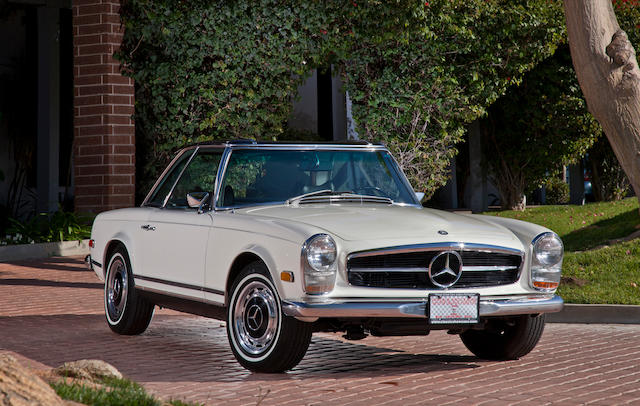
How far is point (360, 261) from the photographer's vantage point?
257 inches

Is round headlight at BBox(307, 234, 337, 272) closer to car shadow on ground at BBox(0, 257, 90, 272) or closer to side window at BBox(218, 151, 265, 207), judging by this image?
side window at BBox(218, 151, 265, 207)

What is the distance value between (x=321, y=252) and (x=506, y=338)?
6.52ft

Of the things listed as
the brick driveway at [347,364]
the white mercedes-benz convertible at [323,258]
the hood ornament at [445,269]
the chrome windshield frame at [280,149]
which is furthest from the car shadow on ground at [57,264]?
the hood ornament at [445,269]

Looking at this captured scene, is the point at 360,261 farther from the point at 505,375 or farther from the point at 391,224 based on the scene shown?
the point at 505,375

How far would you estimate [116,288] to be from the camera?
8.95 metres

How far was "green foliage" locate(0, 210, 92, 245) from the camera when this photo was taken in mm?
16234

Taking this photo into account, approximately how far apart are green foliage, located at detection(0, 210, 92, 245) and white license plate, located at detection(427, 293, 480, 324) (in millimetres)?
10358

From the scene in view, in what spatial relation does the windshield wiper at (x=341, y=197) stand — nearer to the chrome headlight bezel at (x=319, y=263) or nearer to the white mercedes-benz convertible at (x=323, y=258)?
the white mercedes-benz convertible at (x=323, y=258)

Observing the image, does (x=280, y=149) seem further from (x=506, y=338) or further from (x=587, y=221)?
(x=587, y=221)

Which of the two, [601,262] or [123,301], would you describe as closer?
[123,301]

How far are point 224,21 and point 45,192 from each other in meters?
9.10

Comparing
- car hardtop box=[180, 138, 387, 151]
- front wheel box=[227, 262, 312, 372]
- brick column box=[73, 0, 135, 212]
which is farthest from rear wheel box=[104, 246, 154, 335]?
brick column box=[73, 0, 135, 212]

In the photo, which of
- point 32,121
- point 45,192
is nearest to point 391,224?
point 45,192

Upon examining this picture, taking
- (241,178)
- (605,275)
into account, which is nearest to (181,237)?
(241,178)
